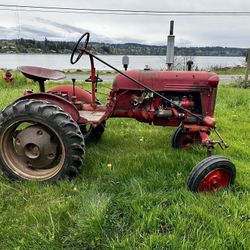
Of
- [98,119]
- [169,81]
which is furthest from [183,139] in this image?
[98,119]

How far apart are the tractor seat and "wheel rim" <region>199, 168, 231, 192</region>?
240 cm

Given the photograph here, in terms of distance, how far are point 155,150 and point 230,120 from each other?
2.53 m

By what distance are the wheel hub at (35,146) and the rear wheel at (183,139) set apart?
5.40ft

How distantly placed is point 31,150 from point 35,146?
88 millimetres

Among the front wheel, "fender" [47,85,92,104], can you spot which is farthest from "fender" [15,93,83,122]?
the front wheel

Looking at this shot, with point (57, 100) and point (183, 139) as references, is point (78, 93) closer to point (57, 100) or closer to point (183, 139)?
point (57, 100)

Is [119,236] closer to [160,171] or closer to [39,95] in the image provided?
[160,171]

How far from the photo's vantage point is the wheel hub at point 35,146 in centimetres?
368

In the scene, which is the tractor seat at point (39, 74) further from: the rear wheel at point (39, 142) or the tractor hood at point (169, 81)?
the tractor hood at point (169, 81)

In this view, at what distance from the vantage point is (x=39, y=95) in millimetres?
3908

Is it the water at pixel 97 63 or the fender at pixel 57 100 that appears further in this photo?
the water at pixel 97 63

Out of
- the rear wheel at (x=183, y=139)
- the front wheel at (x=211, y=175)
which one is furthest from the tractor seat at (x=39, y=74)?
the front wheel at (x=211, y=175)

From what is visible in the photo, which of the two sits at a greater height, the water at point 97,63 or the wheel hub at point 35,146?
the wheel hub at point 35,146

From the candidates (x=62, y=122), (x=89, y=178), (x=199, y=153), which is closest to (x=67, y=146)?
(x=62, y=122)
